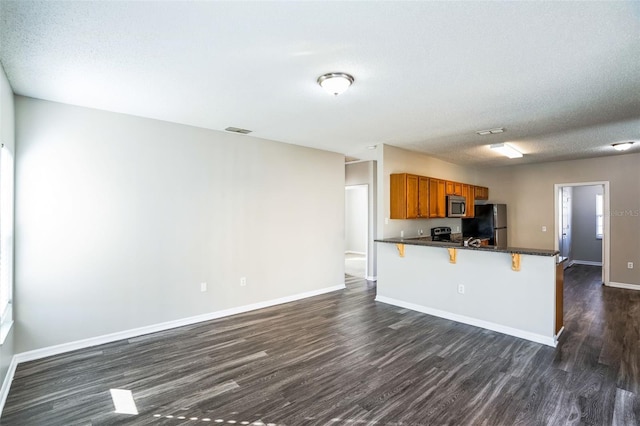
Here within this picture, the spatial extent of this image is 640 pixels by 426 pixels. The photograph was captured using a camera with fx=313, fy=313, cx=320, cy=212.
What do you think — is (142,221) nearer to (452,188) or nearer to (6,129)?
(6,129)

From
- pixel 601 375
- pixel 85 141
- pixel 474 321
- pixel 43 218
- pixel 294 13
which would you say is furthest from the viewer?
pixel 474 321

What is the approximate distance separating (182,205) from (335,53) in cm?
286

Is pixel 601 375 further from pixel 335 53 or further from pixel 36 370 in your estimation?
pixel 36 370

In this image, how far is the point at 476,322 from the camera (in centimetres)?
409

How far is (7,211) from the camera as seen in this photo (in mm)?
2898

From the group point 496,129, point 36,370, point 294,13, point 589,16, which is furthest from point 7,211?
point 496,129

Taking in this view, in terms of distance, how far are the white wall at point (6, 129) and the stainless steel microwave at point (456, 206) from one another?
247 inches

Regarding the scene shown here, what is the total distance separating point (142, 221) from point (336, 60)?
117 inches

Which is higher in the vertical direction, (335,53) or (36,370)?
(335,53)

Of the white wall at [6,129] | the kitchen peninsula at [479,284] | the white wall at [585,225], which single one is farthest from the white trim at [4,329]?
the white wall at [585,225]

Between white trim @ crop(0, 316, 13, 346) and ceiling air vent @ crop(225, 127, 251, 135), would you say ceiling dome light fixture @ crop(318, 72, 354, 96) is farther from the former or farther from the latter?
white trim @ crop(0, 316, 13, 346)

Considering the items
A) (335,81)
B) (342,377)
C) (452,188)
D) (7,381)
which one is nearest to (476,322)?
(342,377)

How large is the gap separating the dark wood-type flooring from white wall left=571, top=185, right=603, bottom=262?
5.02 meters

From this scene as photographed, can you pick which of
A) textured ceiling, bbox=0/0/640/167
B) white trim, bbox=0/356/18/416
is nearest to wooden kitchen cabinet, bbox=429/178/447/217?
textured ceiling, bbox=0/0/640/167
